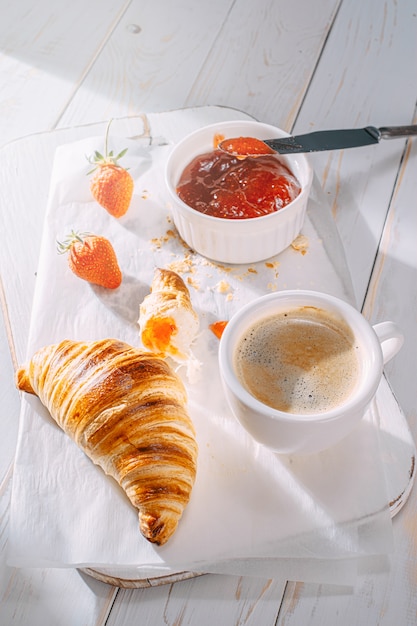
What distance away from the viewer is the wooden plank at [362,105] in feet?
6.16

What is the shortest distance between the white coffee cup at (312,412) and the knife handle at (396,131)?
0.82 m

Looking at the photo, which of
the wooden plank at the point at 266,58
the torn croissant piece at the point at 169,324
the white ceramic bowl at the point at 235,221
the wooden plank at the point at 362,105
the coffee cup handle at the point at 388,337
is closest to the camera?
the coffee cup handle at the point at 388,337

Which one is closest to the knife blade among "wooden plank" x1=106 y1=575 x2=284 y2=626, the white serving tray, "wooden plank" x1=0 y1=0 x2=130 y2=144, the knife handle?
the knife handle

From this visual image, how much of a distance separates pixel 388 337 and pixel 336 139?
729 millimetres

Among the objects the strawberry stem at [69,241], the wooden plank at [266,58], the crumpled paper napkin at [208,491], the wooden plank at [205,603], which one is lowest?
the wooden plank at [205,603]

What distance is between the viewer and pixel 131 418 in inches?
51.4

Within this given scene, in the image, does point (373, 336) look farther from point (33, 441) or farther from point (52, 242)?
point (52, 242)

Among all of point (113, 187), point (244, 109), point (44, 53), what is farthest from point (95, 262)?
point (44, 53)

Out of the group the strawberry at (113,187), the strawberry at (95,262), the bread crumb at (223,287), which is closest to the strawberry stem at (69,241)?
the strawberry at (95,262)

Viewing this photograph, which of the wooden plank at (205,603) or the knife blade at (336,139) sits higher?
the knife blade at (336,139)

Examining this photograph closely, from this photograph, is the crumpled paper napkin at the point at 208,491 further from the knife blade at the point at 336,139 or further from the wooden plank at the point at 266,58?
the wooden plank at the point at 266,58

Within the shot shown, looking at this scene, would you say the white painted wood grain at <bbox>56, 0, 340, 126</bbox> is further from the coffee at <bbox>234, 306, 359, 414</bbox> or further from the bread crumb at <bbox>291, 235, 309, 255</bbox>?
the coffee at <bbox>234, 306, 359, 414</bbox>

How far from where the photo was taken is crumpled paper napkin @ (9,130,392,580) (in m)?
1.27

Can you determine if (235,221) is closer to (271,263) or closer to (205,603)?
(271,263)
